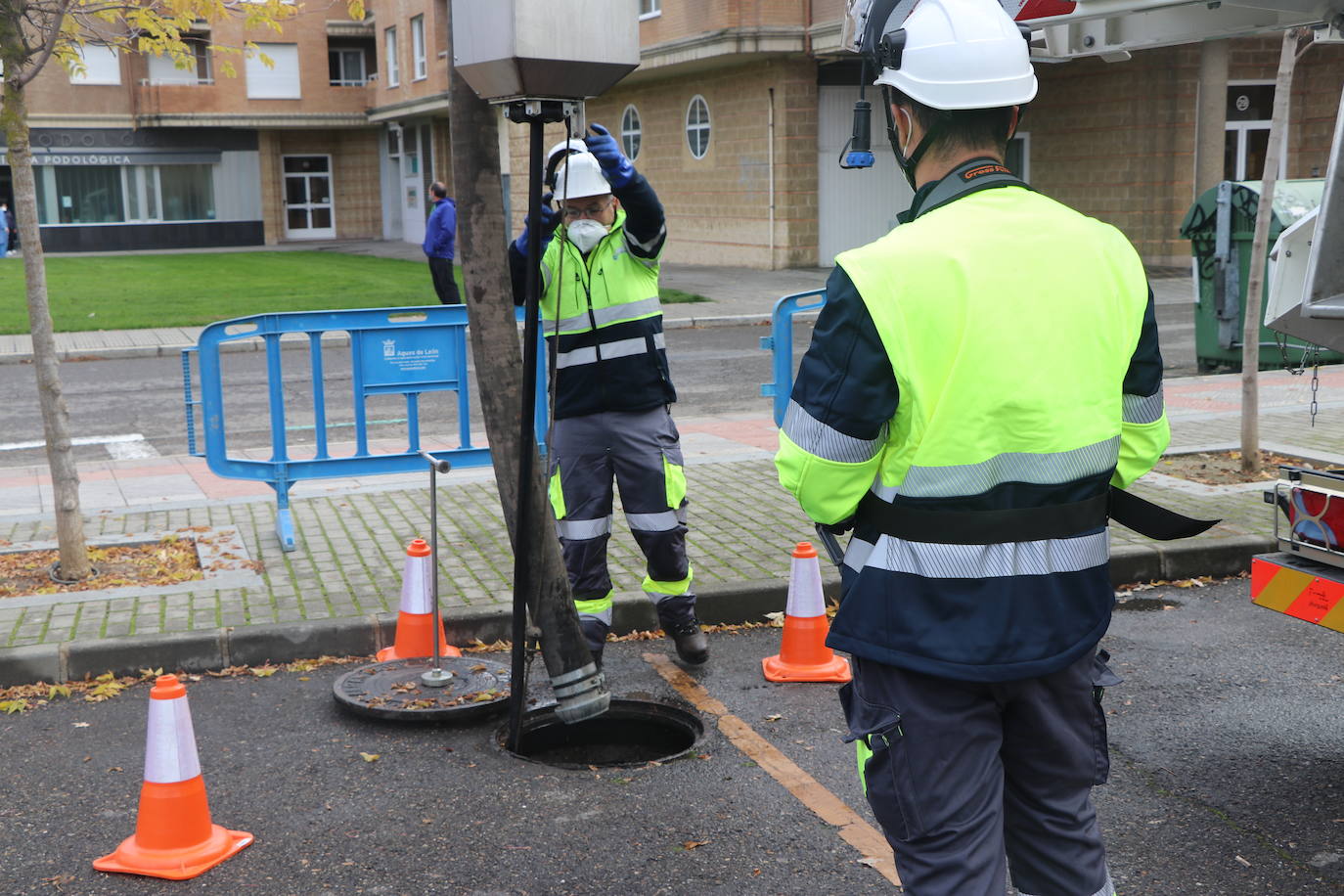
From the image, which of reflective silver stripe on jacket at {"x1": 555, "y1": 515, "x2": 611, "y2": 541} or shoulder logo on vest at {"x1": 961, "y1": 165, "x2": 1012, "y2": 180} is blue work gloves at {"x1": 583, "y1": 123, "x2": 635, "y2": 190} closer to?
reflective silver stripe on jacket at {"x1": 555, "y1": 515, "x2": 611, "y2": 541}

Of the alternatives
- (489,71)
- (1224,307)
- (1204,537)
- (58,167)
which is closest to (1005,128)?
(489,71)

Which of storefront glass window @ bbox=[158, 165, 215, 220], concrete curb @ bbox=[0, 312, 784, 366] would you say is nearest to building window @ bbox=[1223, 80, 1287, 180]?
concrete curb @ bbox=[0, 312, 784, 366]

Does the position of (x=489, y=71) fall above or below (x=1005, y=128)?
above

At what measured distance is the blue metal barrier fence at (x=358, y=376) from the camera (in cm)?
723

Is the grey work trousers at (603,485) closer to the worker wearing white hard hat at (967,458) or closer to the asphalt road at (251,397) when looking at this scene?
the worker wearing white hard hat at (967,458)

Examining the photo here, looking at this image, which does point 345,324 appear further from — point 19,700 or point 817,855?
point 817,855

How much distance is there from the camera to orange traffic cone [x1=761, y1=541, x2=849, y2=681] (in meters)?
5.48

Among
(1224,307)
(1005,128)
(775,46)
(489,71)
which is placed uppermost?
(775,46)

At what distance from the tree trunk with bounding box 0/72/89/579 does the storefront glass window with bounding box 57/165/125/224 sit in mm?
40849

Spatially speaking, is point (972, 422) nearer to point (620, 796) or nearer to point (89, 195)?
point (620, 796)

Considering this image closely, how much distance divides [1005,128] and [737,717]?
9.78ft

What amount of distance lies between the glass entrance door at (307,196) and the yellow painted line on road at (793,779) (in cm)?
4536

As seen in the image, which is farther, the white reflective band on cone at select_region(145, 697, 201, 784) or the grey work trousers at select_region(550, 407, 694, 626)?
the grey work trousers at select_region(550, 407, 694, 626)

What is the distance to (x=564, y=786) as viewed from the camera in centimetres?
445
